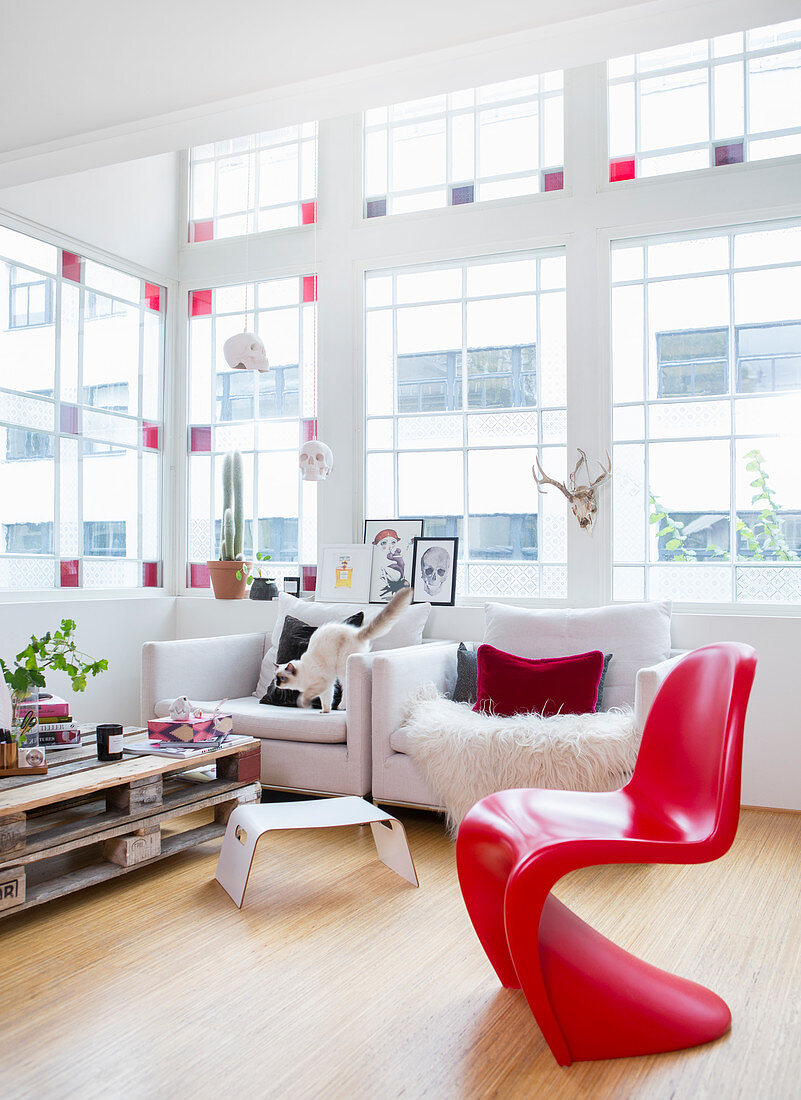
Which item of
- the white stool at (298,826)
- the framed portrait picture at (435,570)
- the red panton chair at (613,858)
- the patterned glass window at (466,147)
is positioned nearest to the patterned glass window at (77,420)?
the patterned glass window at (466,147)

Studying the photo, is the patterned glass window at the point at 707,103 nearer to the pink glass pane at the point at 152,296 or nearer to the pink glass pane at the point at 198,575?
the pink glass pane at the point at 152,296

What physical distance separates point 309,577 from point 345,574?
1.18 feet

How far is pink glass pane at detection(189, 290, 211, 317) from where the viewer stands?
520 centimetres

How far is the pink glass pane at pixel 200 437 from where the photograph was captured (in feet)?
17.0

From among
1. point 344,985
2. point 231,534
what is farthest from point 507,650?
point 344,985

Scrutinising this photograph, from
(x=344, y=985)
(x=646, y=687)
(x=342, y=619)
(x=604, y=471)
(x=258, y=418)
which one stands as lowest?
(x=344, y=985)

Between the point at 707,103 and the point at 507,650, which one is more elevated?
the point at 707,103

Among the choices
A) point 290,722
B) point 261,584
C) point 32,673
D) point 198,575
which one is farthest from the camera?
point 198,575

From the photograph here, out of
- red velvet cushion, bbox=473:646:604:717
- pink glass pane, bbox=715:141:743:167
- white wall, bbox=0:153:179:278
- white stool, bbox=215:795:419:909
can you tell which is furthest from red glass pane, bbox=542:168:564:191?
white stool, bbox=215:795:419:909

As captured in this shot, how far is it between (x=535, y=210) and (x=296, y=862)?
316 centimetres

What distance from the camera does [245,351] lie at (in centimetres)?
446

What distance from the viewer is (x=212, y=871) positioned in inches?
116

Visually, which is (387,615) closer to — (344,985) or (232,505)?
(232,505)

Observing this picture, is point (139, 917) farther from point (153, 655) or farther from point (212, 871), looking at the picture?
point (153, 655)
